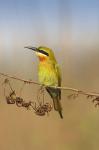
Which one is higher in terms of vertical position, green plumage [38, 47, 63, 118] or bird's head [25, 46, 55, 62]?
bird's head [25, 46, 55, 62]

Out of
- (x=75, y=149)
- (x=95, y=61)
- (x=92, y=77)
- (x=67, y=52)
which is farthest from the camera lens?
(x=95, y=61)

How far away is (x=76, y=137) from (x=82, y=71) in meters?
0.65

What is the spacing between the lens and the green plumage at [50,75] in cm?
246

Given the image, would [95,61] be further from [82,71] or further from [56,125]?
[56,125]

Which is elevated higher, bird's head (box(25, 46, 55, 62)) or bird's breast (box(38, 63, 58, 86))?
bird's head (box(25, 46, 55, 62))

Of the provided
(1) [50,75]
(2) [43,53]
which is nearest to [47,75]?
(1) [50,75]

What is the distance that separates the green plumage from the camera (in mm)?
2463

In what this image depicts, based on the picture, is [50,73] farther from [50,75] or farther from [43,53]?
[43,53]

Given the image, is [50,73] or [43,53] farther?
[50,73]

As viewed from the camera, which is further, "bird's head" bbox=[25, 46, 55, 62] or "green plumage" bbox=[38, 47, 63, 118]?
"green plumage" bbox=[38, 47, 63, 118]

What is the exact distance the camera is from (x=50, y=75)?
252 centimetres

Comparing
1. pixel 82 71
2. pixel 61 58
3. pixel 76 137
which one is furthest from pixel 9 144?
pixel 82 71

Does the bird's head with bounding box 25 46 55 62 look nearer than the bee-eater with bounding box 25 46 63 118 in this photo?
Yes

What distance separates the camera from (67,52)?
2.67 metres
